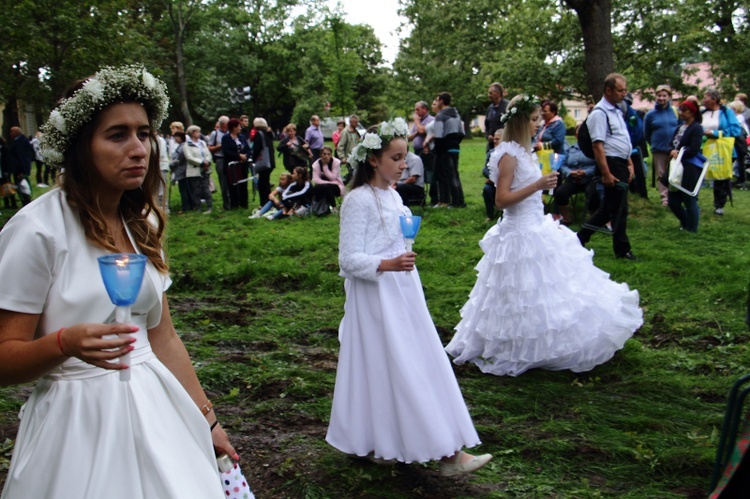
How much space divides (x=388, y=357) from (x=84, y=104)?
2447mm

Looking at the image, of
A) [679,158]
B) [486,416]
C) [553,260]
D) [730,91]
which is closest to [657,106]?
[679,158]

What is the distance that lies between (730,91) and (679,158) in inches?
851

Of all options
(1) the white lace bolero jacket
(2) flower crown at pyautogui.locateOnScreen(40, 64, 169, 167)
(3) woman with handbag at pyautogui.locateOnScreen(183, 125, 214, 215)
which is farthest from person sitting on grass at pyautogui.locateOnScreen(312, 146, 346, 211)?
(2) flower crown at pyautogui.locateOnScreen(40, 64, 169, 167)

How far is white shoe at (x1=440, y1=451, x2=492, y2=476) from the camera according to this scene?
4.27 metres

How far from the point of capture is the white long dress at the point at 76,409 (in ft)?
6.82

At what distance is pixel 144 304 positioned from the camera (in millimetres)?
2377

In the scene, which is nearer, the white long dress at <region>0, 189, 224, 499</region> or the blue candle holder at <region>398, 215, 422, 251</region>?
the white long dress at <region>0, 189, 224, 499</region>

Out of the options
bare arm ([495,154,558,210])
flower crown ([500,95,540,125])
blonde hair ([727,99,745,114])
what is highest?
blonde hair ([727,99,745,114])

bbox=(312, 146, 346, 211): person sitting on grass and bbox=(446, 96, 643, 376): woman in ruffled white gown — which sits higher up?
Result: bbox=(312, 146, 346, 211): person sitting on grass

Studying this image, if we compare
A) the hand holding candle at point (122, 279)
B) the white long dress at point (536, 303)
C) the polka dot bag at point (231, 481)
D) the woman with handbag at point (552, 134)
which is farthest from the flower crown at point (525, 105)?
the woman with handbag at point (552, 134)

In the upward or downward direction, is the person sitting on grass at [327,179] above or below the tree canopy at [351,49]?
below

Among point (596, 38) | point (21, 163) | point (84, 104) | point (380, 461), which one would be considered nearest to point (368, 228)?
point (380, 461)

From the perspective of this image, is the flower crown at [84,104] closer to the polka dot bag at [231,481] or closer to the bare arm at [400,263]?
the polka dot bag at [231,481]

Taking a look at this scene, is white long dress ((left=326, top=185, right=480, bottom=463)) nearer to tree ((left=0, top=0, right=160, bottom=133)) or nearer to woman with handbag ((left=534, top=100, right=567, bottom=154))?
woman with handbag ((left=534, top=100, right=567, bottom=154))
